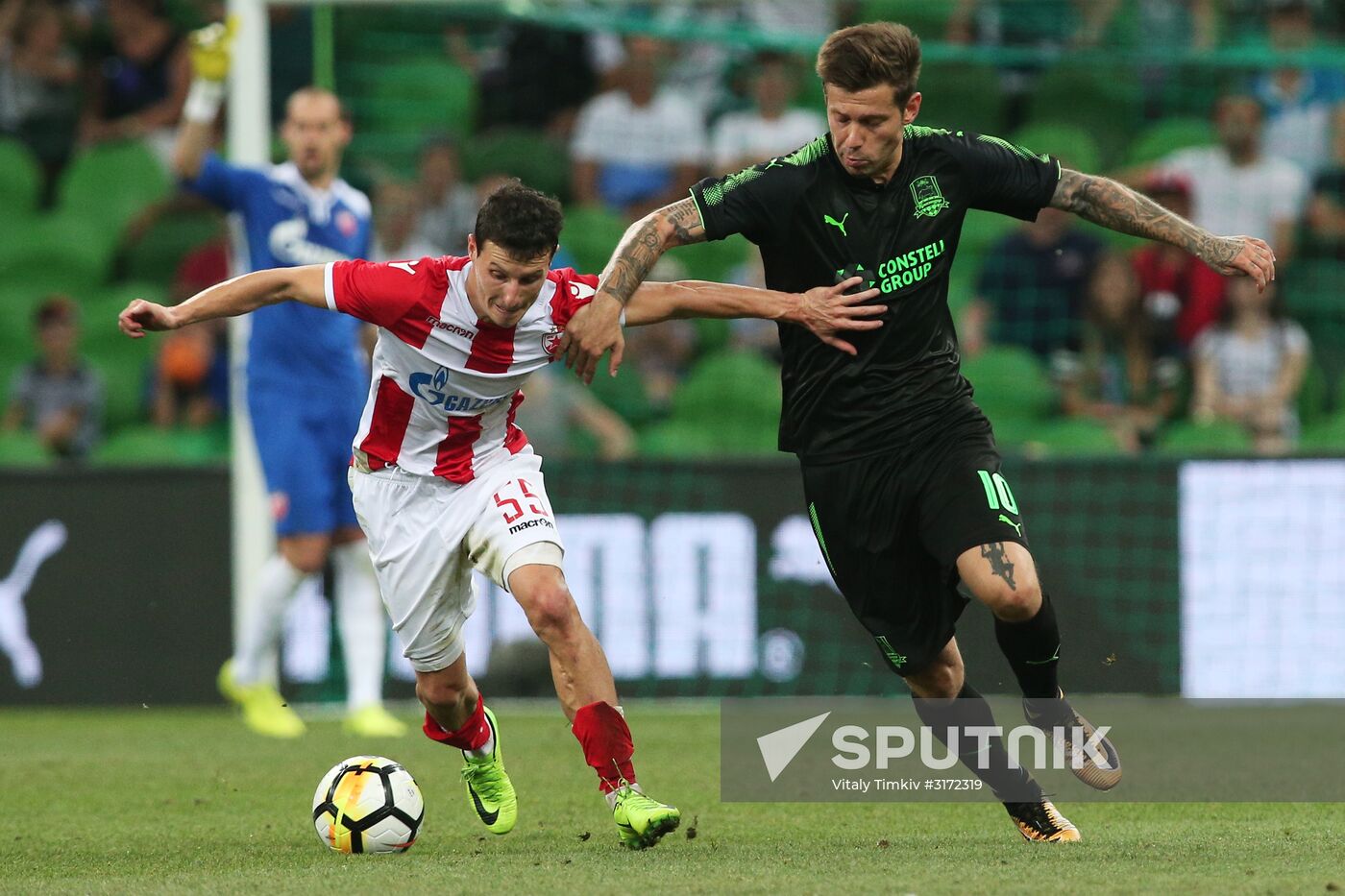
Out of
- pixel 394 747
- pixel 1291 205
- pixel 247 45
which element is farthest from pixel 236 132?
pixel 1291 205

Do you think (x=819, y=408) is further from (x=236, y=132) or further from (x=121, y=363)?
(x=121, y=363)

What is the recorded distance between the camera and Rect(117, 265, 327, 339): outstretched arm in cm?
543

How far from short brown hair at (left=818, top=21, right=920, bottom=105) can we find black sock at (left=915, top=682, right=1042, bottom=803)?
1829 millimetres

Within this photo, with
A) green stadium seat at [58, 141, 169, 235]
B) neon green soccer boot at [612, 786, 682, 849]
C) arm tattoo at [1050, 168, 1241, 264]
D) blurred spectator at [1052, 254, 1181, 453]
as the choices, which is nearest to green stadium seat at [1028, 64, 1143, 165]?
blurred spectator at [1052, 254, 1181, 453]

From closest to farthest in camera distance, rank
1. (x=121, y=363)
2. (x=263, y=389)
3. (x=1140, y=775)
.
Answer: (x=1140, y=775) → (x=263, y=389) → (x=121, y=363)

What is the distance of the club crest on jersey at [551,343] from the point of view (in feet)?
19.4

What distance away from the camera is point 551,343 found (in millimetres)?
5910

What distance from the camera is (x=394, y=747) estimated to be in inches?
336

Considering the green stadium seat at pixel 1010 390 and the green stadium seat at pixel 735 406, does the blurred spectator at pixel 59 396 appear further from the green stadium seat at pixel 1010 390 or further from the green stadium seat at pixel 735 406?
the green stadium seat at pixel 1010 390

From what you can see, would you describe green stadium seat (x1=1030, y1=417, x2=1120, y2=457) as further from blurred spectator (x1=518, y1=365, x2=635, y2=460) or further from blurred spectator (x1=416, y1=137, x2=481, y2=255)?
blurred spectator (x1=416, y1=137, x2=481, y2=255)

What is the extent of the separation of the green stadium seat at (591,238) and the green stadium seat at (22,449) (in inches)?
145

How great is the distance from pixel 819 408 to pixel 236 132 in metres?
6.18

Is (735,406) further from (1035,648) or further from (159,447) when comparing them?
(1035,648)

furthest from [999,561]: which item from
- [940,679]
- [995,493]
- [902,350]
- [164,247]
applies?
[164,247]
